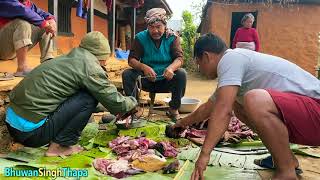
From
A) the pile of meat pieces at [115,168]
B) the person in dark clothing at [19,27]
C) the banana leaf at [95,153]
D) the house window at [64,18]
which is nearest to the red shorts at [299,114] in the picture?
the pile of meat pieces at [115,168]

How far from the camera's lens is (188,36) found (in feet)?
63.6

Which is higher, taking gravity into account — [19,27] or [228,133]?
[19,27]

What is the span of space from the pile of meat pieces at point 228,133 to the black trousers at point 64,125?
0.85 m

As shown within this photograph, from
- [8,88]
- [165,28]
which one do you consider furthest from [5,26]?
[165,28]

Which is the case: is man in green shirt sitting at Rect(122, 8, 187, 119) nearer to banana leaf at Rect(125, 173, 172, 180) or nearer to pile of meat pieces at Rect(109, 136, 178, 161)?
pile of meat pieces at Rect(109, 136, 178, 161)

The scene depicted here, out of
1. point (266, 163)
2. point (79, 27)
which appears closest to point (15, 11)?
point (266, 163)

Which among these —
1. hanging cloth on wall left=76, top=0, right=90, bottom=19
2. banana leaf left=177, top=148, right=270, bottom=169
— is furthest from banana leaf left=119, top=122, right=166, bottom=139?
hanging cloth on wall left=76, top=0, right=90, bottom=19

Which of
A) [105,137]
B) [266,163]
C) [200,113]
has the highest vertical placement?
[200,113]

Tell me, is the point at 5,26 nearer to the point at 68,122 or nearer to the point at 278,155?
the point at 68,122

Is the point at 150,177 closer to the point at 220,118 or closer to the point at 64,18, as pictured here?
the point at 220,118

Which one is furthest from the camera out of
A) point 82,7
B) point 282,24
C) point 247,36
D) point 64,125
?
point 282,24

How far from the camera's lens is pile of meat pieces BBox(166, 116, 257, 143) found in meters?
3.61

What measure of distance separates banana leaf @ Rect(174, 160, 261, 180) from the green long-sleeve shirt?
0.94 metres

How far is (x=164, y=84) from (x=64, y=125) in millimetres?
1924
